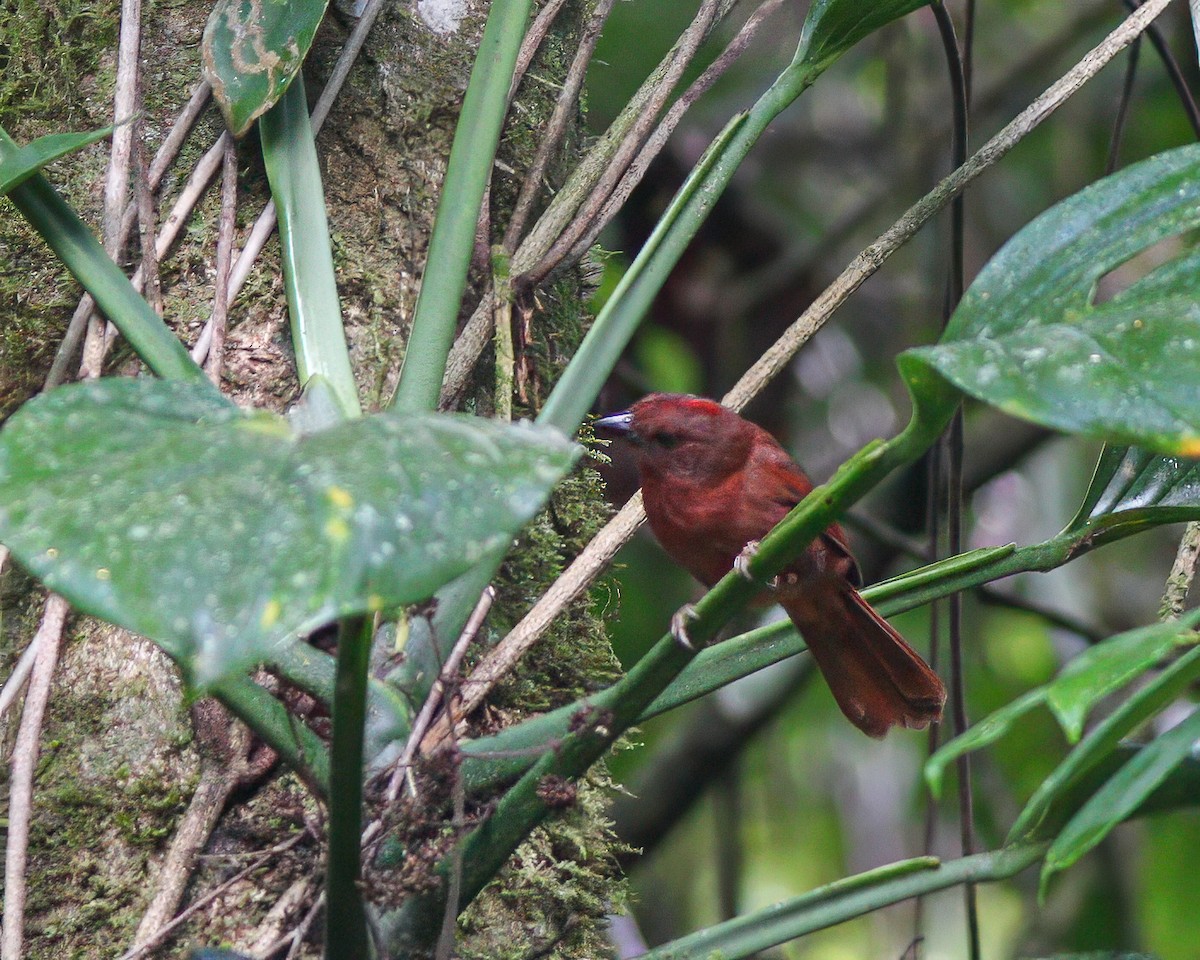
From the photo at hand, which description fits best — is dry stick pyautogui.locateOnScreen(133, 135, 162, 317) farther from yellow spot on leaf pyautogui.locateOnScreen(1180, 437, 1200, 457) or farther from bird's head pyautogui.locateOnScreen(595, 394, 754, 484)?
yellow spot on leaf pyautogui.locateOnScreen(1180, 437, 1200, 457)

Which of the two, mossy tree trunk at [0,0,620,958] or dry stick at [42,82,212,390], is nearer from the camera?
mossy tree trunk at [0,0,620,958]

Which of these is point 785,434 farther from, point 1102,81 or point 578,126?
point 578,126

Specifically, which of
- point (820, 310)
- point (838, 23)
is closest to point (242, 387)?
point (820, 310)

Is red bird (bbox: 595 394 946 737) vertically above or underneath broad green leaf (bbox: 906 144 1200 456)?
above

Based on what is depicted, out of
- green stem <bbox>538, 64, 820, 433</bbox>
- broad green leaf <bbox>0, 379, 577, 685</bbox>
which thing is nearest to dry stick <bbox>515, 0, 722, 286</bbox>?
green stem <bbox>538, 64, 820, 433</bbox>

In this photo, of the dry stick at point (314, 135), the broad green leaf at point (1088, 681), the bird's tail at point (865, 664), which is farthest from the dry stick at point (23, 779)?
the bird's tail at point (865, 664)

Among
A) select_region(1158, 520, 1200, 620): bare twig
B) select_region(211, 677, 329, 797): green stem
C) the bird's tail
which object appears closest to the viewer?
select_region(211, 677, 329, 797): green stem

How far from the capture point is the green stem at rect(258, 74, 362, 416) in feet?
4.61

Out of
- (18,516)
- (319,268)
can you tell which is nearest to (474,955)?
(319,268)

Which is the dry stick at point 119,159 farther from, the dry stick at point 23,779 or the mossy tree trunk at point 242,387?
the dry stick at point 23,779

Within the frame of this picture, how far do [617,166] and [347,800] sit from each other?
3.53 feet

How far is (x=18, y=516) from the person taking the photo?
0.68m

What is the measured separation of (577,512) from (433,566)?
1121 mm

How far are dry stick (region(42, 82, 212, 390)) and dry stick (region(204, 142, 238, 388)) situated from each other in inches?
2.9
